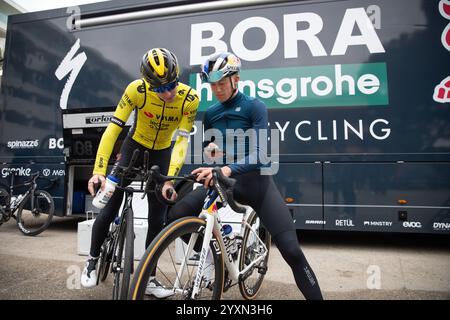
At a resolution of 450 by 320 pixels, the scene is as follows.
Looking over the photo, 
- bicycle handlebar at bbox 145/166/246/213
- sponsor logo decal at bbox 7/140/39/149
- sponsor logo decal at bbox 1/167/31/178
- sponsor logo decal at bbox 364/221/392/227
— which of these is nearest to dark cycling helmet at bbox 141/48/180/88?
bicycle handlebar at bbox 145/166/246/213

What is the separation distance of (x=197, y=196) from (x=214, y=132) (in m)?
0.64

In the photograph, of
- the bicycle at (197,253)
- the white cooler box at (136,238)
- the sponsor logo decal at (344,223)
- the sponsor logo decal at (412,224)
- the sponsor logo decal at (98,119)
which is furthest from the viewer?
the sponsor logo decal at (98,119)

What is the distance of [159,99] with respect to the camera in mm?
2471

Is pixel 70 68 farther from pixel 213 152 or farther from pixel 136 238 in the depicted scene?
pixel 213 152

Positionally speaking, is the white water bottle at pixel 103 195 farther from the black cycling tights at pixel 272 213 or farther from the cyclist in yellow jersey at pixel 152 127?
the black cycling tights at pixel 272 213

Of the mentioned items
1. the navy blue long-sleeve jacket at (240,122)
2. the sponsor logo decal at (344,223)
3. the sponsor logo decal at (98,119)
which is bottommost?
the sponsor logo decal at (344,223)

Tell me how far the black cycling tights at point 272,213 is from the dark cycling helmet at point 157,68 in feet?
3.31

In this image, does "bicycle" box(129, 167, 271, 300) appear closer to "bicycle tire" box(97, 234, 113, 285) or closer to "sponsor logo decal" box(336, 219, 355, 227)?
"bicycle tire" box(97, 234, 113, 285)

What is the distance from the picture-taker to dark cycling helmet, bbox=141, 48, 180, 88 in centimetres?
220

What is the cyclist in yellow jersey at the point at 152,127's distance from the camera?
2230 mm

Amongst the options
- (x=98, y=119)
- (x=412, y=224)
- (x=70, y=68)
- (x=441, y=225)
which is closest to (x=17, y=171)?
(x=98, y=119)

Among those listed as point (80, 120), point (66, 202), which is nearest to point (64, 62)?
point (80, 120)

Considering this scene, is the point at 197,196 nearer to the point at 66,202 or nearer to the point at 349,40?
the point at 349,40

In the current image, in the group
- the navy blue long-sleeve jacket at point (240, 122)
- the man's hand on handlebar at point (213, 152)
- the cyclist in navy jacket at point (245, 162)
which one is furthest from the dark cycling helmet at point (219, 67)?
the man's hand on handlebar at point (213, 152)
